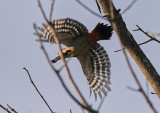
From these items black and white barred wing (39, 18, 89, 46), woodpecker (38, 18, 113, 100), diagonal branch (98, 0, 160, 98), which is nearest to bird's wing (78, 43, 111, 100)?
woodpecker (38, 18, 113, 100)

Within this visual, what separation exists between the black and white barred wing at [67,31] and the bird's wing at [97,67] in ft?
1.64

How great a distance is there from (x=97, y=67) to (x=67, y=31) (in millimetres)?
1173

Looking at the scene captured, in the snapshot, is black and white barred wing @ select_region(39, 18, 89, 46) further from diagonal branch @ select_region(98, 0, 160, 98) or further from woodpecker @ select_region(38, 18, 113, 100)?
diagonal branch @ select_region(98, 0, 160, 98)

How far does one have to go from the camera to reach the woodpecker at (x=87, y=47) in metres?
4.97

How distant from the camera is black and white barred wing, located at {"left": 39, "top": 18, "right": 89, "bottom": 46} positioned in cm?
490

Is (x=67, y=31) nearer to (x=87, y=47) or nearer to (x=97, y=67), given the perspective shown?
(x=87, y=47)

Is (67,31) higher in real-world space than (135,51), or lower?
higher

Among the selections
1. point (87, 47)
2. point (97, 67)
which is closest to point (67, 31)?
point (87, 47)

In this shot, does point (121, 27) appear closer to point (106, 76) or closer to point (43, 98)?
point (43, 98)

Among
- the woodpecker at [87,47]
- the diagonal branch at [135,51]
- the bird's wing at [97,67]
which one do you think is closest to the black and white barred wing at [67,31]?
the woodpecker at [87,47]

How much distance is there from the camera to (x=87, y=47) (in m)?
5.31

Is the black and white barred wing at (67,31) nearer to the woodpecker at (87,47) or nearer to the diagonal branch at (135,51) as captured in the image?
the woodpecker at (87,47)

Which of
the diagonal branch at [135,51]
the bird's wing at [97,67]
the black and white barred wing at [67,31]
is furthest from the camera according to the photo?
the bird's wing at [97,67]

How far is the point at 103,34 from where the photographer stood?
16.4 ft
